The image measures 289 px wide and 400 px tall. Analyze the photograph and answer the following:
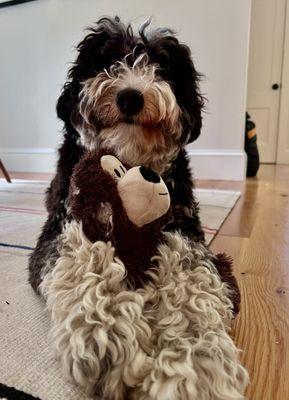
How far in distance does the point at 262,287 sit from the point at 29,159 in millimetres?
3015

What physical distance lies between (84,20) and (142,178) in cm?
284

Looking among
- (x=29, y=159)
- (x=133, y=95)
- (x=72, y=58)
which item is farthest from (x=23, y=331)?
(x=29, y=159)

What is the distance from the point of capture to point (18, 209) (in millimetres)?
1806

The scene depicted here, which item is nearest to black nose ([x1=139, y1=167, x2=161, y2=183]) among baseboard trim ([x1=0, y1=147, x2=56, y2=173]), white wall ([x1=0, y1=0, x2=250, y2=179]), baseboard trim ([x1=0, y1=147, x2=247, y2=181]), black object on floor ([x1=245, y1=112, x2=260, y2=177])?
white wall ([x1=0, y1=0, x2=250, y2=179])

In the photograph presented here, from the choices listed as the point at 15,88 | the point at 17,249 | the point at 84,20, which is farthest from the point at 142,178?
the point at 15,88

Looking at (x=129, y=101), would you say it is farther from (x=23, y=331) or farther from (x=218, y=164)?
(x=218, y=164)

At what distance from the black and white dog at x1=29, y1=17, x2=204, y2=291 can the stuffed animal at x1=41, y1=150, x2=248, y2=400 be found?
112mm

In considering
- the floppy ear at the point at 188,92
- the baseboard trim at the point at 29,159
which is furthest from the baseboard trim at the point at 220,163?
the floppy ear at the point at 188,92

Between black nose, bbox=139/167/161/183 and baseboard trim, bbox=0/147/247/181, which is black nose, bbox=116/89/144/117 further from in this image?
baseboard trim, bbox=0/147/247/181

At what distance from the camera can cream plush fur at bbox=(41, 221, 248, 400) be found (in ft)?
1.50

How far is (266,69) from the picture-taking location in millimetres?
4176

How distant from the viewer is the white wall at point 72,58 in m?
2.66

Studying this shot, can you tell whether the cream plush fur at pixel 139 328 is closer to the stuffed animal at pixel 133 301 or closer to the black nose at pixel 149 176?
the stuffed animal at pixel 133 301

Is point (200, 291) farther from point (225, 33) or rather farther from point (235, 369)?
point (225, 33)
